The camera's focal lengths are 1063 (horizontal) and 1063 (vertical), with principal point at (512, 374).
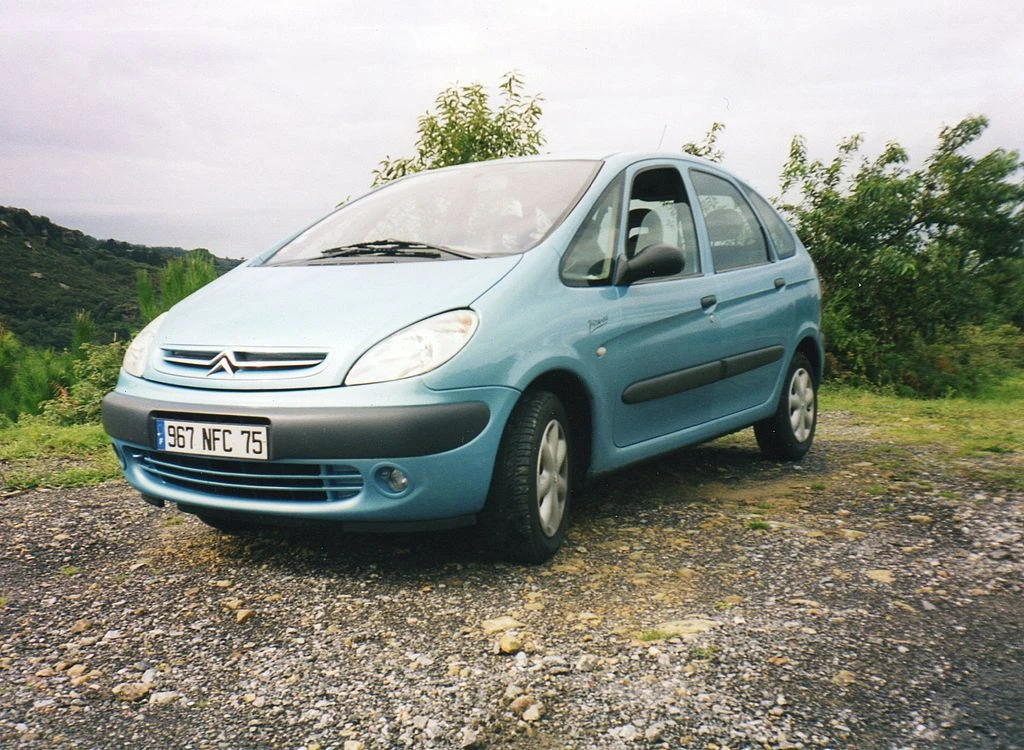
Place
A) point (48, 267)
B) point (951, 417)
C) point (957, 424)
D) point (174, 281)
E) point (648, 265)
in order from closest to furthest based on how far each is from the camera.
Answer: point (648, 265)
point (957, 424)
point (951, 417)
point (174, 281)
point (48, 267)

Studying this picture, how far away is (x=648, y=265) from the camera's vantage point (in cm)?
422

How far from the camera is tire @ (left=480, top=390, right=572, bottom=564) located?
3648 millimetres

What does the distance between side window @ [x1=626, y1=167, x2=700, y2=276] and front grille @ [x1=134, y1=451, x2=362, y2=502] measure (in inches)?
64.4

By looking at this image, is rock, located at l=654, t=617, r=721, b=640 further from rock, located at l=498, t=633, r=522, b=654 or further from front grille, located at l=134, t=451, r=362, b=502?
front grille, located at l=134, t=451, r=362, b=502

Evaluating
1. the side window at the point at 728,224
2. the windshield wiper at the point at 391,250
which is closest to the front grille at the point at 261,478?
the windshield wiper at the point at 391,250

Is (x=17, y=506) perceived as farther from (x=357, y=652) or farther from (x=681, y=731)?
(x=681, y=731)

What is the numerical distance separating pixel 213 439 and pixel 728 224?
2965 mm

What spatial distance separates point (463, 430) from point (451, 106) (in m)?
7.94

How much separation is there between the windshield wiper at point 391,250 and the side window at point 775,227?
2344mm

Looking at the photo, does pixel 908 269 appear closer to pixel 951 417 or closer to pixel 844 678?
pixel 951 417

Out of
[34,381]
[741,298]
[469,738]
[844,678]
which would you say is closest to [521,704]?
[469,738]

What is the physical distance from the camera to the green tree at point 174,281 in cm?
1065

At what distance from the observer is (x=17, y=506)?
16.9 ft

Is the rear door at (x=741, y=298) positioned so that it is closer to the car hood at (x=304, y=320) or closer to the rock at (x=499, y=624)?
the car hood at (x=304, y=320)
